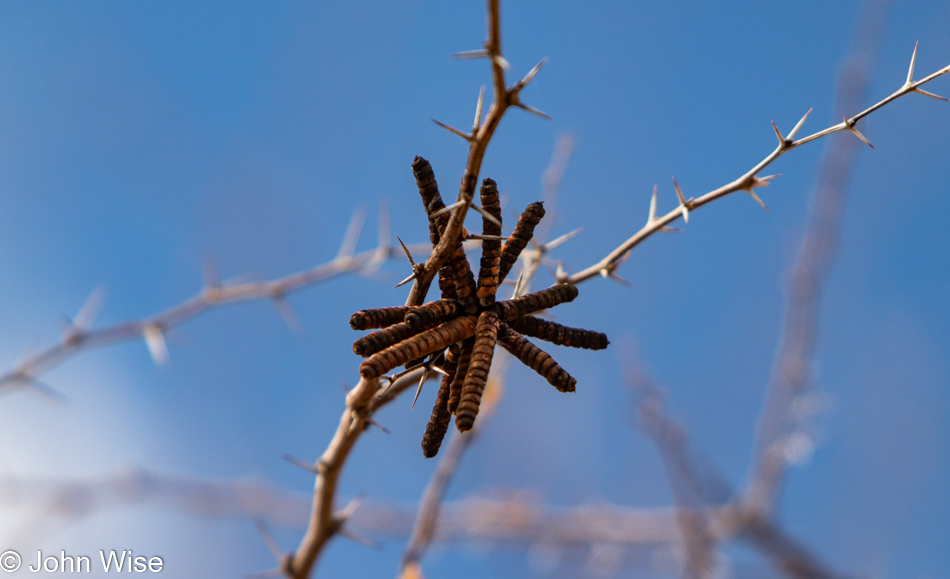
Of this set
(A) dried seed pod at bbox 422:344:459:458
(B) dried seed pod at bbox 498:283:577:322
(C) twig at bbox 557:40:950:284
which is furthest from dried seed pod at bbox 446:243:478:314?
(C) twig at bbox 557:40:950:284

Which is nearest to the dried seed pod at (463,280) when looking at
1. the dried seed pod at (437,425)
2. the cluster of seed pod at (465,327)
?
the cluster of seed pod at (465,327)

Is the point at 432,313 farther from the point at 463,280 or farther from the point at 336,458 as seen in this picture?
the point at 336,458

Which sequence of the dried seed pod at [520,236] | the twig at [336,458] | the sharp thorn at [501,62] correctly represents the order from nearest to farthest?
the sharp thorn at [501,62], the dried seed pod at [520,236], the twig at [336,458]

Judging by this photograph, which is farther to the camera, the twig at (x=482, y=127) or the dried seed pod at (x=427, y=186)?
the dried seed pod at (x=427, y=186)

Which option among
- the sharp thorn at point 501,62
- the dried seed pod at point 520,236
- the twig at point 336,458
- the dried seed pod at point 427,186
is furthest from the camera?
the twig at point 336,458

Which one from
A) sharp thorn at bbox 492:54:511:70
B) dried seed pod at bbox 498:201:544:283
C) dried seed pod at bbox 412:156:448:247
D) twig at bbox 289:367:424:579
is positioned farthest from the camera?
twig at bbox 289:367:424:579

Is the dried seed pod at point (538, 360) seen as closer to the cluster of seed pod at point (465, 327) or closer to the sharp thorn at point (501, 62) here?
the cluster of seed pod at point (465, 327)

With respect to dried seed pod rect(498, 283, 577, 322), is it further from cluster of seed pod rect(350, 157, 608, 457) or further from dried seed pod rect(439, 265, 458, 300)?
dried seed pod rect(439, 265, 458, 300)
